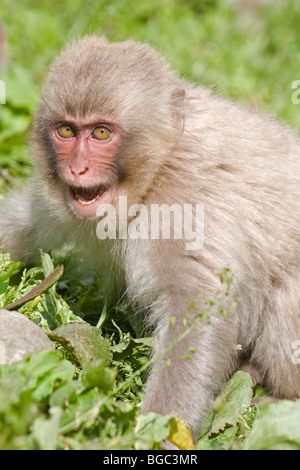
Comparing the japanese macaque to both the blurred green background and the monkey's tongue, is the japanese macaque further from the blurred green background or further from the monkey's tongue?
the blurred green background

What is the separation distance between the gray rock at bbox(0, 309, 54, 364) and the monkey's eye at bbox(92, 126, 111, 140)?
113cm

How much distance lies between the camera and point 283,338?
450 cm

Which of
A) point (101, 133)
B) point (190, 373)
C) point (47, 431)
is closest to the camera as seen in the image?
point (47, 431)

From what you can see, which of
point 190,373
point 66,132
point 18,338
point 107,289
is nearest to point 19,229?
point 107,289

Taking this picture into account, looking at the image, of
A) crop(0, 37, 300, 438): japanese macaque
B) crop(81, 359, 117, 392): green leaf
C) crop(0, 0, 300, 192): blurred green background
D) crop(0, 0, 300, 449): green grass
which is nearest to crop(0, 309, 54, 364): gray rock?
crop(0, 0, 300, 449): green grass

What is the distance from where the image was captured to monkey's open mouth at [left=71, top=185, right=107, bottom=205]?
14.0 feet

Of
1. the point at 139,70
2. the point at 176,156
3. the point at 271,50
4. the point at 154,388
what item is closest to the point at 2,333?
the point at 154,388

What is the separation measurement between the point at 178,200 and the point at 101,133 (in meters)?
0.59

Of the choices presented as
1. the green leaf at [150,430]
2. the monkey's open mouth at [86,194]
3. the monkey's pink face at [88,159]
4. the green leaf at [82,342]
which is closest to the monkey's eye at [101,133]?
the monkey's pink face at [88,159]

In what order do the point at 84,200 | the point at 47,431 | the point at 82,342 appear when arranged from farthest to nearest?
the point at 84,200 → the point at 82,342 → the point at 47,431

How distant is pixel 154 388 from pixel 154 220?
0.97m

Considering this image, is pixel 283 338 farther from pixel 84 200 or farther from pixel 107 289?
pixel 84 200

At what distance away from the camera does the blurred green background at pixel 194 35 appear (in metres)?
8.49

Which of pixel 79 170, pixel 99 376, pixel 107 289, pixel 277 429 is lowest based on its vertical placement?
pixel 277 429
